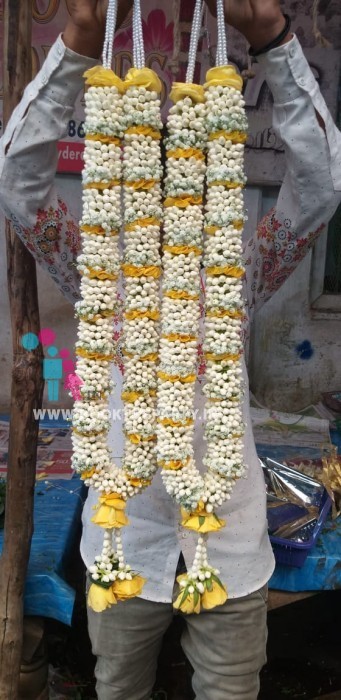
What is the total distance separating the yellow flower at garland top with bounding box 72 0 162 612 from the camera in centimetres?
120

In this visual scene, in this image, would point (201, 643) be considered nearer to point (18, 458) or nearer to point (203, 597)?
point (203, 597)

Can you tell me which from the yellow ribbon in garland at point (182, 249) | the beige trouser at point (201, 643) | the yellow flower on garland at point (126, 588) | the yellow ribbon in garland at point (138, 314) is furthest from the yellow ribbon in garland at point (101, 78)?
the beige trouser at point (201, 643)

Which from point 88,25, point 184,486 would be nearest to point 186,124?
point 88,25

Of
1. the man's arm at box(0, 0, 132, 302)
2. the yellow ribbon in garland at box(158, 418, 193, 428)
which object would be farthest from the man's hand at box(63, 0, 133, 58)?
the yellow ribbon in garland at box(158, 418, 193, 428)

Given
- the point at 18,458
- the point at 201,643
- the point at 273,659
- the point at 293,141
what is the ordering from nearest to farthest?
the point at 293,141, the point at 201,643, the point at 18,458, the point at 273,659

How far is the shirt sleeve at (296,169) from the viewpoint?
1232 mm

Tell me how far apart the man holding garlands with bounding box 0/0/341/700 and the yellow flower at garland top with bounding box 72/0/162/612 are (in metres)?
0.14

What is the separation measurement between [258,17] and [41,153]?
1.67ft

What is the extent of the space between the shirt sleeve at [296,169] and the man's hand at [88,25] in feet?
1.03

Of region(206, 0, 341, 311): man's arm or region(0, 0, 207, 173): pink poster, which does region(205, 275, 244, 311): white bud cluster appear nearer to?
region(206, 0, 341, 311): man's arm

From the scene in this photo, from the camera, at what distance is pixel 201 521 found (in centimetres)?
127

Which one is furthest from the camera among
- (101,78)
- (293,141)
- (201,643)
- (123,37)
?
(123,37)

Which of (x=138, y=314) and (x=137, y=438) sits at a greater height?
(x=138, y=314)

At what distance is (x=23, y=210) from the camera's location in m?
1.36
